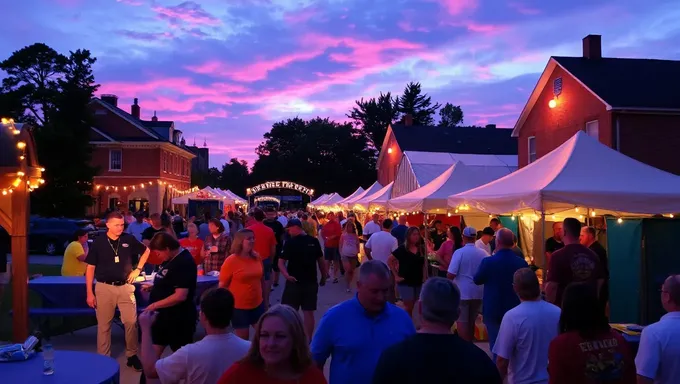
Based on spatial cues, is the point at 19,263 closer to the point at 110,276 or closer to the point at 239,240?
the point at 110,276

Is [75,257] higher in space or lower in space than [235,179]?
lower

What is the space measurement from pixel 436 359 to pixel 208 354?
1464mm

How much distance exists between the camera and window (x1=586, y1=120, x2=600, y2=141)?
67.4 feet

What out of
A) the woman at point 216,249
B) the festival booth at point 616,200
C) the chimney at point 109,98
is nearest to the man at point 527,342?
the festival booth at point 616,200

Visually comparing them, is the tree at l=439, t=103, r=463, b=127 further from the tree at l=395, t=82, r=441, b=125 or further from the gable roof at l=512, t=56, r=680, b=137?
the gable roof at l=512, t=56, r=680, b=137

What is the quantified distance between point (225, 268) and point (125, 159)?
132ft

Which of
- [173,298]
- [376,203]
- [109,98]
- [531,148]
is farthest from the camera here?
[109,98]

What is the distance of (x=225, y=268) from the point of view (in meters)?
6.59

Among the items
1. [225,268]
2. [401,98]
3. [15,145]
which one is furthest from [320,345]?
[401,98]

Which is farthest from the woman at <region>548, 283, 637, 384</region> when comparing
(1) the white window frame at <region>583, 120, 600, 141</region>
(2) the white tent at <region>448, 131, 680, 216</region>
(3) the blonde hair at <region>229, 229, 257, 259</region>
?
(1) the white window frame at <region>583, 120, 600, 141</region>

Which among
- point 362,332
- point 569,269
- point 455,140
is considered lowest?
point 362,332

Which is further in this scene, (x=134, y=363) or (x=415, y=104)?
(x=415, y=104)

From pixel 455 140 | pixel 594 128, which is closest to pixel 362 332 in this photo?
pixel 594 128

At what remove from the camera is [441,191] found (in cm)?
1484
